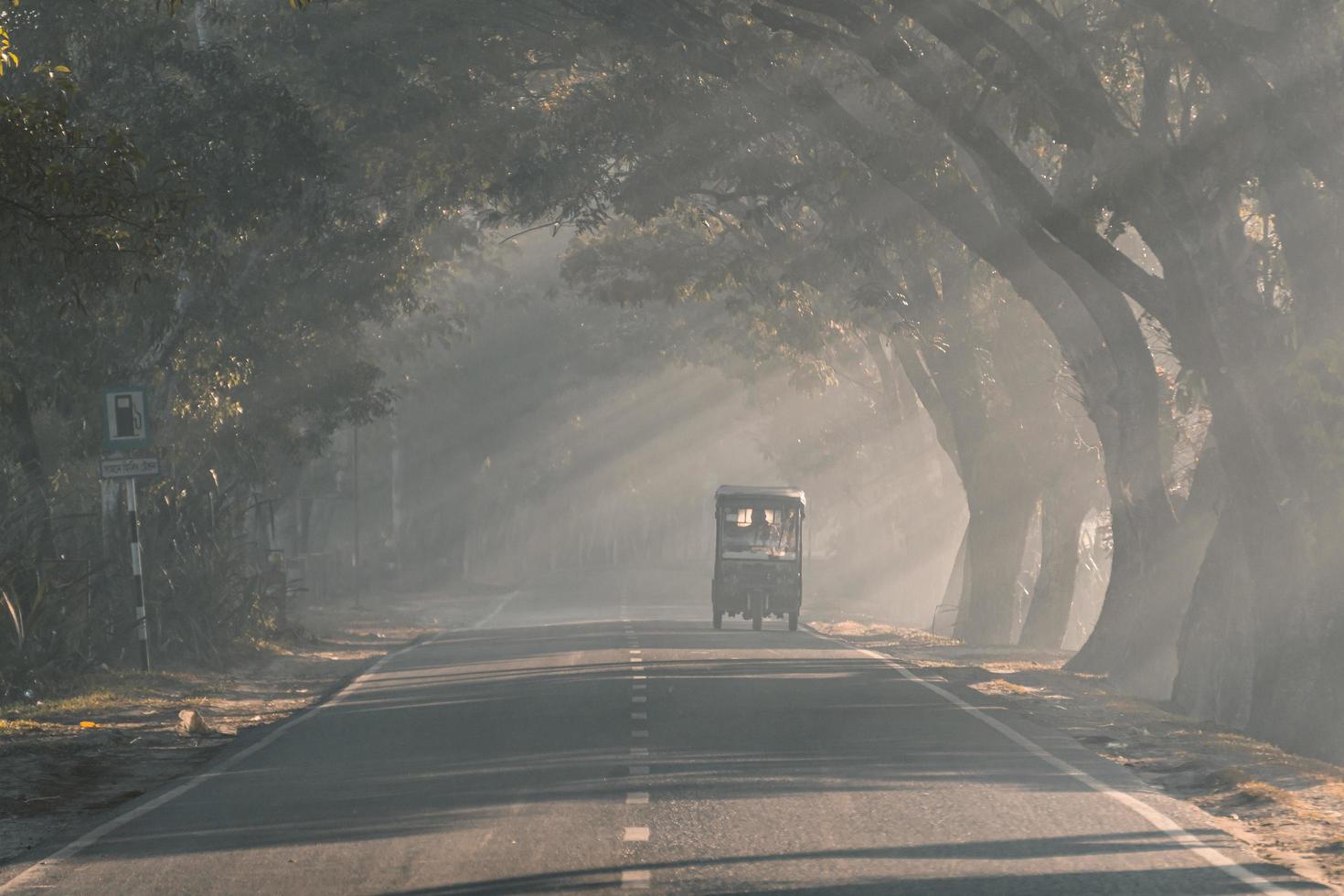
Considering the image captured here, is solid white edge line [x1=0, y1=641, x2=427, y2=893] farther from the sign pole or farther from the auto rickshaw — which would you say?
A: the auto rickshaw

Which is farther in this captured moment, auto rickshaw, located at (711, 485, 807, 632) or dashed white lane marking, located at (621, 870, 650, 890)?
auto rickshaw, located at (711, 485, 807, 632)

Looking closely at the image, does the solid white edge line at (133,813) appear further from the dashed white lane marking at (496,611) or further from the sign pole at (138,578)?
the dashed white lane marking at (496,611)

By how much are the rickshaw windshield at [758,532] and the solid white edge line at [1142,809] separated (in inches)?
676

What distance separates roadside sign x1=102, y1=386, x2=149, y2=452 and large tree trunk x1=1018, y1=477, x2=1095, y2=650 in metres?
19.3

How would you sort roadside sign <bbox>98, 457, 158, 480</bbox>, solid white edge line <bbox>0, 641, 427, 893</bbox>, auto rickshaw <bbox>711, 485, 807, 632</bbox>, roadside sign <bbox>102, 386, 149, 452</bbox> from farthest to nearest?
auto rickshaw <bbox>711, 485, 807, 632</bbox> < roadside sign <bbox>102, 386, 149, 452</bbox> < roadside sign <bbox>98, 457, 158, 480</bbox> < solid white edge line <bbox>0, 641, 427, 893</bbox>

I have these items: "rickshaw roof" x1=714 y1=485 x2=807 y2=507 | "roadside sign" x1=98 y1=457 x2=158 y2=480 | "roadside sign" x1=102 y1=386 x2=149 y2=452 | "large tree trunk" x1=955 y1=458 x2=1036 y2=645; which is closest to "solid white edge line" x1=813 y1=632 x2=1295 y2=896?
"roadside sign" x1=98 y1=457 x2=158 y2=480

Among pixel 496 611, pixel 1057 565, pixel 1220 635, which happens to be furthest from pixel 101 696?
pixel 496 611

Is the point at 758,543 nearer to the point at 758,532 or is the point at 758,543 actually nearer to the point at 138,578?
the point at 758,532

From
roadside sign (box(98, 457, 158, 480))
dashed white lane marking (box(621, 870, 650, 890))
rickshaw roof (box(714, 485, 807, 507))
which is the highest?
roadside sign (box(98, 457, 158, 480))

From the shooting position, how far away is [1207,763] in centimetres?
1483

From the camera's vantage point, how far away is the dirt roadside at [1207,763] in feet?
36.3

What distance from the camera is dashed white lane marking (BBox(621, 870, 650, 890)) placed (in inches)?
372

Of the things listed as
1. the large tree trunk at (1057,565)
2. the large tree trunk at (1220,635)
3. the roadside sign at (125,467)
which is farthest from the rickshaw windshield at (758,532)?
the roadside sign at (125,467)

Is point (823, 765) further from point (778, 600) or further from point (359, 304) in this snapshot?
point (778, 600)
